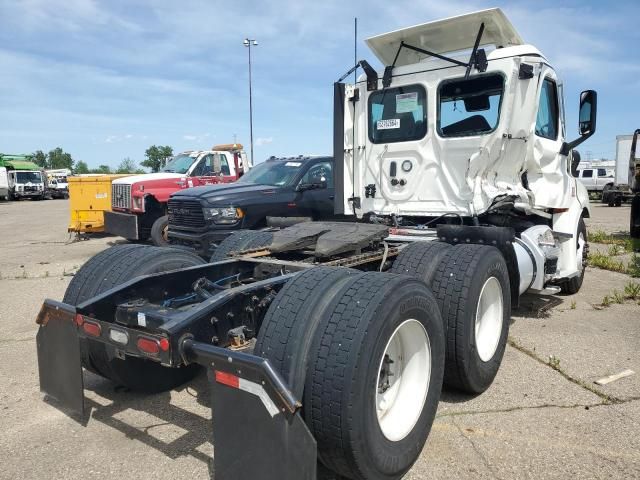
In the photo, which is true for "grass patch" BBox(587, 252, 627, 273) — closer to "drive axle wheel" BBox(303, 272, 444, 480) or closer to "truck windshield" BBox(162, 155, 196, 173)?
"drive axle wheel" BBox(303, 272, 444, 480)

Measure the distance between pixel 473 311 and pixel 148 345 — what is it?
217 cm

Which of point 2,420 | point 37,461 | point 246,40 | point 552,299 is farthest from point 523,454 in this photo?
point 246,40

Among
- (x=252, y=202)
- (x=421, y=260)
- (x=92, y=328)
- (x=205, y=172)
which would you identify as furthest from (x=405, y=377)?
(x=205, y=172)

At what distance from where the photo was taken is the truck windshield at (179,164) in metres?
12.6

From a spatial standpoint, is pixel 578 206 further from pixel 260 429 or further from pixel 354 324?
pixel 260 429

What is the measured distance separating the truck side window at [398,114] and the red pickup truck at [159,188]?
6.05 metres

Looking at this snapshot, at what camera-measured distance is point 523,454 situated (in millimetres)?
3029

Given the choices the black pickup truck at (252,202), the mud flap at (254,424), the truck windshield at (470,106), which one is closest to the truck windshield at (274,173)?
the black pickup truck at (252,202)

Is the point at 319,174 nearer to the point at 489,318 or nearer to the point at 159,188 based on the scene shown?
the point at 159,188

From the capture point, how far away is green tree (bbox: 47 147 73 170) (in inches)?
4296

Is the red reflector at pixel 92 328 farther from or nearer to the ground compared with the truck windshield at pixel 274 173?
nearer to the ground

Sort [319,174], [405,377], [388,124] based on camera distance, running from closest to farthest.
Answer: [405,377] → [388,124] → [319,174]

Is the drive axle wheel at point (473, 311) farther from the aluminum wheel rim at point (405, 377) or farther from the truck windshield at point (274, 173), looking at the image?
the truck windshield at point (274, 173)

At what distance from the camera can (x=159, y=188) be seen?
11703 millimetres
